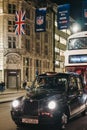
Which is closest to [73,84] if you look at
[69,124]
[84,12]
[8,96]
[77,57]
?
[69,124]

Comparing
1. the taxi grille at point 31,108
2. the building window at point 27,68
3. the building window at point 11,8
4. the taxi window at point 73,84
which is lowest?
the building window at point 27,68

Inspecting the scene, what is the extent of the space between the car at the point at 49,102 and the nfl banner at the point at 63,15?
18796 mm

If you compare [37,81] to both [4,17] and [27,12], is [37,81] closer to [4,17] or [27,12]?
[4,17]

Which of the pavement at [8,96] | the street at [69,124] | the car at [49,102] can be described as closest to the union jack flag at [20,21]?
the pavement at [8,96]

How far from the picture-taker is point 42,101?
11.2 metres

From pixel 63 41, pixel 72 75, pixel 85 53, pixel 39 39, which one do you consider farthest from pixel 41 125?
pixel 63 41

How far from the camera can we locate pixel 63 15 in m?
32.1

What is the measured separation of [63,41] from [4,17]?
96.8 feet

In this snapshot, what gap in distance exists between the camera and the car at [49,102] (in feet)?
36.1

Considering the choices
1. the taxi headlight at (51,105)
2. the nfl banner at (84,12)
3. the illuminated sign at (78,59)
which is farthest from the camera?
the nfl banner at (84,12)

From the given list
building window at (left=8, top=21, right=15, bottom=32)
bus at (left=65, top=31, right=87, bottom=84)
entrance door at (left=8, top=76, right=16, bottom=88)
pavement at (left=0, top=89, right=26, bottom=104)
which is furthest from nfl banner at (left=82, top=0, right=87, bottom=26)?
entrance door at (left=8, top=76, right=16, bottom=88)

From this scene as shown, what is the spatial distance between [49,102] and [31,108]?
545 mm

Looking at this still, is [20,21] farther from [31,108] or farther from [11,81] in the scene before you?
[31,108]

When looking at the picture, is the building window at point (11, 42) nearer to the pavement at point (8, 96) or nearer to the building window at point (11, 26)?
the building window at point (11, 26)
